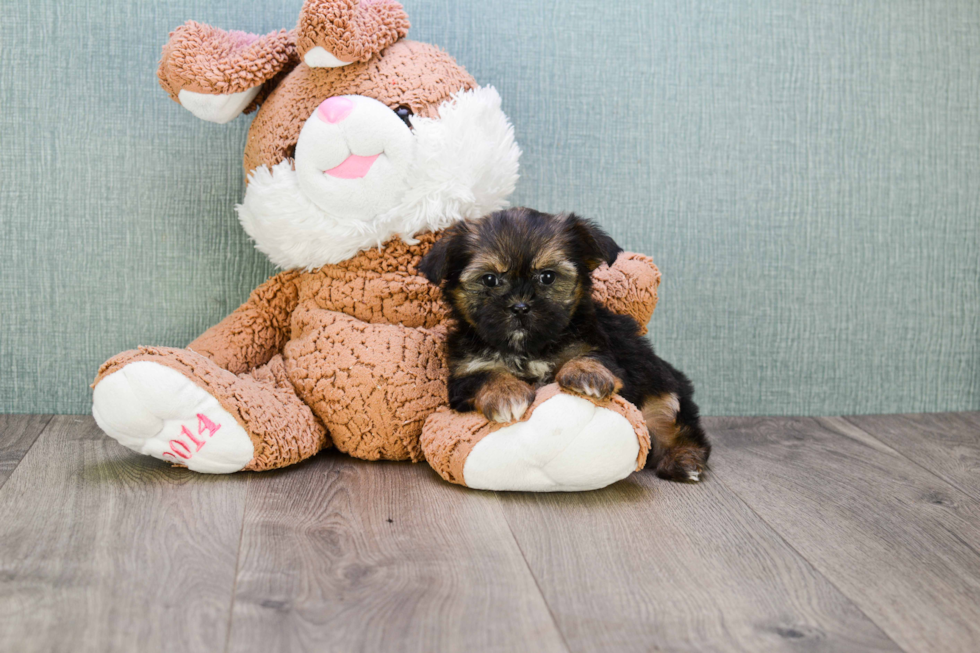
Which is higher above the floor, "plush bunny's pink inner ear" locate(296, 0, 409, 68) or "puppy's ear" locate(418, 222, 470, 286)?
"plush bunny's pink inner ear" locate(296, 0, 409, 68)

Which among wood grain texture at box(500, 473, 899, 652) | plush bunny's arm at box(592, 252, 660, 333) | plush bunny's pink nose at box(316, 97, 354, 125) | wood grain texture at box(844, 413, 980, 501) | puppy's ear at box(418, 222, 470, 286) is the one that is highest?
plush bunny's pink nose at box(316, 97, 354, 125)

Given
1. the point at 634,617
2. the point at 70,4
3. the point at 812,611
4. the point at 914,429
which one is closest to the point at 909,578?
the point at 812,611

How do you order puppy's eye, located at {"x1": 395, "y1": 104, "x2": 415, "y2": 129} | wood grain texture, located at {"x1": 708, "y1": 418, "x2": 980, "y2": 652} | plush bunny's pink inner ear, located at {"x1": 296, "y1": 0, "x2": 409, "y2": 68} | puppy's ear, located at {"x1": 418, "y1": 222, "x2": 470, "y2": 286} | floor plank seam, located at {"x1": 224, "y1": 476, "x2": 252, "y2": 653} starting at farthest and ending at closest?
puppy's eye, located at {"x1": 395, "y1": 104, "x2": 415, "y2": 129}
plush bunny's pink inner ear, located at {"x1": 296, "y1": 0, "x2": 409, "y2": 68}
puppy's ear, located at {"x1": 418, "y1": 222, "x2": 470, "y2": 286}
wood grain texture, located at {"x1": 708, "y1": 418, "x2": 980, "y2": 652}
floor plank seam, located at {"x1": 224, "y1": 476, "x2": 252, "y2": 653}

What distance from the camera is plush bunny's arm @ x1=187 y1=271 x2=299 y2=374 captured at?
7.41ft

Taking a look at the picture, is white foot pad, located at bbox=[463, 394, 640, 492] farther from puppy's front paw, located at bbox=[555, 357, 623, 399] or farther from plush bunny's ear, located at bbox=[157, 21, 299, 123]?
plush bunny's ear, located at bbox=[157, 21, 299, 123]

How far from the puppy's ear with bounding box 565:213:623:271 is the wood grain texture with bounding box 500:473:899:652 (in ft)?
1.84

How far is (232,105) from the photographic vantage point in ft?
7.30

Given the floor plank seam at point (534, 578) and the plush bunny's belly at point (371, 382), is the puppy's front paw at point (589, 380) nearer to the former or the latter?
the floor plank seam at point (534, 578)

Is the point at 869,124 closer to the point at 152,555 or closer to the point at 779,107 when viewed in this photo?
the point at 779,107

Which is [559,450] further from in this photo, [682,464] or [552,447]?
[682,464]

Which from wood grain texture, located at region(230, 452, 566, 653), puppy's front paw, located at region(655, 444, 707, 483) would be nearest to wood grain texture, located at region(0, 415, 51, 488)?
wood grain texture, located at region(230, 452, 566, 653)

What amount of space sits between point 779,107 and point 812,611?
182cm

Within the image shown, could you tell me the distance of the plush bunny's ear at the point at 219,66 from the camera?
6.88 feet

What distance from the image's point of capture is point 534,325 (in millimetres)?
1853
